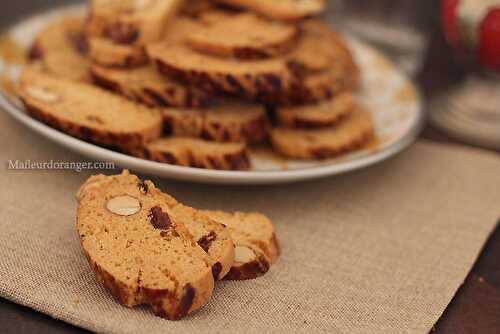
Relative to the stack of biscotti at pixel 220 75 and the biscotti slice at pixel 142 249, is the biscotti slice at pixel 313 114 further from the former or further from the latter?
A: the biscotti slice at pixel 142 249

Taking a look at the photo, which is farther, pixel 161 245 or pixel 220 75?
pixel 220 75

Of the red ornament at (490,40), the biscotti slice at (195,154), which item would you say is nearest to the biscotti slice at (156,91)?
the biscotti slice at (195,154)

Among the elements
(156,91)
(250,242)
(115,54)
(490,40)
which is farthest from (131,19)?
(490,40)

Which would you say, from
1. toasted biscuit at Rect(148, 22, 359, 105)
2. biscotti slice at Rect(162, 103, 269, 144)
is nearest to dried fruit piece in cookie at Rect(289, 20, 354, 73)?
toasted biscuit at Rect(148, 22, 359, 105)

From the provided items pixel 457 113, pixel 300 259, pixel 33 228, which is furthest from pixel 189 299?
pixel 457 113

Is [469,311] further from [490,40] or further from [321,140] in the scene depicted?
[490,40]
